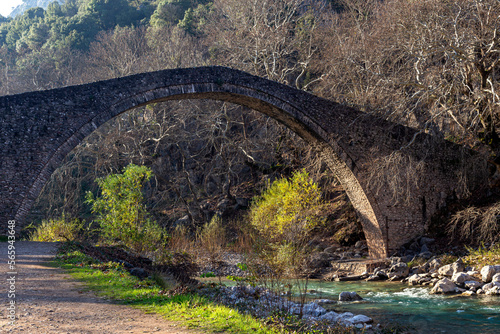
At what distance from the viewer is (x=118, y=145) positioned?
20.4m

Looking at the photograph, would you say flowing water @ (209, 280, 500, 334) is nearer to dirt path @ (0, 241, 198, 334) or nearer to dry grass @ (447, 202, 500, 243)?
dry grass @ (447, 202, 500, 243)

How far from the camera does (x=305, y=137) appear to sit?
12609mm

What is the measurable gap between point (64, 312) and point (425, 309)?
597 centimetres

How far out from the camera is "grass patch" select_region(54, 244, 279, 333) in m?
3.98

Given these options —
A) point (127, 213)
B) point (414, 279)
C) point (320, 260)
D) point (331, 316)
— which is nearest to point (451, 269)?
point (414, 279)

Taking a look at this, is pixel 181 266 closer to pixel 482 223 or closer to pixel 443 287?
pixel 443 287

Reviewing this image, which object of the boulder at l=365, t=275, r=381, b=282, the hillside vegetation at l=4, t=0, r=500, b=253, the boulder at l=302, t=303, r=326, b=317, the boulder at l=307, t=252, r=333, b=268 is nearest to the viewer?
the boulder at l=302, t=303, r=326, b=317

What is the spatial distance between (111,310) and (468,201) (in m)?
10.9

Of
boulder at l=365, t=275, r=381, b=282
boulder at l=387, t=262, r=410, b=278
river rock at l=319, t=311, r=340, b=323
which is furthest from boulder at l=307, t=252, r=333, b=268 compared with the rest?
river rock at l=319, t=311, r=340, b=323

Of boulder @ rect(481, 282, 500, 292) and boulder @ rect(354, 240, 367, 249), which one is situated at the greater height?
boulder @ rect(354, 240, 367, 249)

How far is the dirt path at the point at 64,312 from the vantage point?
363 centimetres

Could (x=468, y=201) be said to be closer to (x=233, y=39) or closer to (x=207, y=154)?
(x=233, y=39)

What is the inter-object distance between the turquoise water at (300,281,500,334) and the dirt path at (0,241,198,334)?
13.4 feet

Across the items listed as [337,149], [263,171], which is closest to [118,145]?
[263,171]
